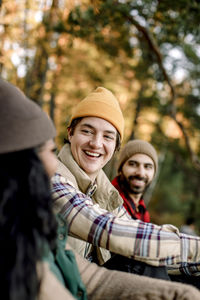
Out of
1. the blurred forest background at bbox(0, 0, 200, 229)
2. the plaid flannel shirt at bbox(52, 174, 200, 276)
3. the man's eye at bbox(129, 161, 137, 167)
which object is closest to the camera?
the plaid flannel shirt at bbox(52, 174, 200, 276)

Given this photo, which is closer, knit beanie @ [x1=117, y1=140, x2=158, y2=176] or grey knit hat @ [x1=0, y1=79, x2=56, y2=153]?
grey knit hat @ [x1=0, y1=79, x2=56, y2=153]

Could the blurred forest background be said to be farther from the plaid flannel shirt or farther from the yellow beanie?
the plaid flannel shirt

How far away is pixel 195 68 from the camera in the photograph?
36.7 feet

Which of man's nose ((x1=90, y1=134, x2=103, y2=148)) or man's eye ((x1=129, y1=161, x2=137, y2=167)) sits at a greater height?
man's eye ((x1=129, y1=161, x2=137, y2=167))

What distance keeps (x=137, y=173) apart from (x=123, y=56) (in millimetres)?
8959

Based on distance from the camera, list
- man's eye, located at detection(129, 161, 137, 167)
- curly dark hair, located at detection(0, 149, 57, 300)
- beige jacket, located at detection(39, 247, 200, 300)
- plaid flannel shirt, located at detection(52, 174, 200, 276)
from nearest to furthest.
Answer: curly dark hair, located at detection(0, 149, 57, 300) → beige jacket, located at detection(39, 247, 200, 300) → plaid flannel shirt, located at detection(52, 174, 200, 276) → man's eye, located at detection(129, 161, 137, 167)

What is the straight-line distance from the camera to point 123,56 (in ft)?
37.9

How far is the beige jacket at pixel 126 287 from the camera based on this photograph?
1415mm

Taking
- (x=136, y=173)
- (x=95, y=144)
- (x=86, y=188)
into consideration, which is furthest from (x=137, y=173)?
(x=86, y=188)

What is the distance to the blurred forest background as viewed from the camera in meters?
5.07

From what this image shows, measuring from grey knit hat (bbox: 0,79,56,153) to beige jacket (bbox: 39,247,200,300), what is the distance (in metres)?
0.80

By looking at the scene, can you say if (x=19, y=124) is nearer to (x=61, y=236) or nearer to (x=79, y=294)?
(x=61, y=236)

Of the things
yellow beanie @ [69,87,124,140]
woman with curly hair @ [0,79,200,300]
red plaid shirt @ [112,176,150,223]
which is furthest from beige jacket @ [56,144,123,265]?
red plaid shirt @ [112,176,150,223]

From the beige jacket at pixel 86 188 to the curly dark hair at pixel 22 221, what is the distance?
73 centimetres
